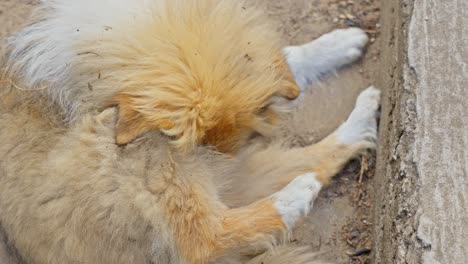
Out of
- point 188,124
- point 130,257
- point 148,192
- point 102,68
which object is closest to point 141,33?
point 102,68

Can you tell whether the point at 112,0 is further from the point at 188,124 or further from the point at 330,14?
the point at 330,14

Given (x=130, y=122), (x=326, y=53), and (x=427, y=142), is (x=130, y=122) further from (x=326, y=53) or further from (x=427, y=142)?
(x=326, y=53)

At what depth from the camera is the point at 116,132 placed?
114 inches

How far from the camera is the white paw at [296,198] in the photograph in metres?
3.33

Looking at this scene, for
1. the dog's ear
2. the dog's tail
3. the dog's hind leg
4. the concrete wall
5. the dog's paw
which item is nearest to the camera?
the concrete wall

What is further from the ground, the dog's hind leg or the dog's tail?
the dog's hind leg

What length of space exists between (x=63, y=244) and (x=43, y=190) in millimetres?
285

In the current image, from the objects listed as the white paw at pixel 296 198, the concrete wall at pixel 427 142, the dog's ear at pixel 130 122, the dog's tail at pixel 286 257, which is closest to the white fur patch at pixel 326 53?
the concrete wall at pixel 427 142

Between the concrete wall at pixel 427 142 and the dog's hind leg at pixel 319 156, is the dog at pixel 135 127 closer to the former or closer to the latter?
the dog's hind leg at pixel 319 156

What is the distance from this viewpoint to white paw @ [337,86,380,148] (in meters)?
3.72

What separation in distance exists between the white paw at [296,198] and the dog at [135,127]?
18mm

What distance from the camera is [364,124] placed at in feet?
12.2

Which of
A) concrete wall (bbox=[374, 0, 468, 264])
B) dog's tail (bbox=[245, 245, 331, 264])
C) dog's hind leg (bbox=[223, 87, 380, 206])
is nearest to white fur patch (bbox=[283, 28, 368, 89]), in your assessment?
dog's hind leg (bbox=[223, 87, 380, 206])

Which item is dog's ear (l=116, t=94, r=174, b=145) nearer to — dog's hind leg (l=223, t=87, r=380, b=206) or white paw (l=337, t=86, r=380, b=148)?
dog's hind leg (l=223, t=87, r=380, b=206)
